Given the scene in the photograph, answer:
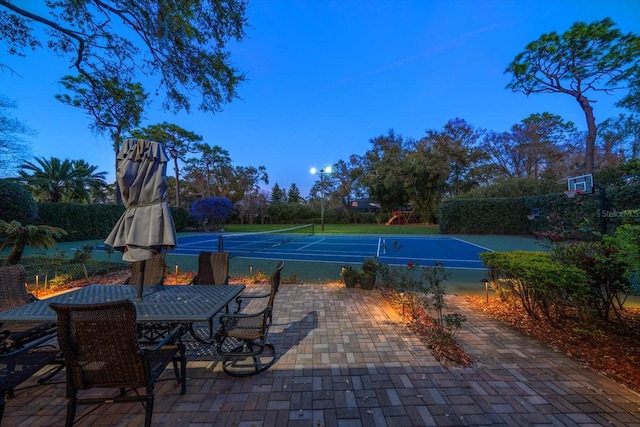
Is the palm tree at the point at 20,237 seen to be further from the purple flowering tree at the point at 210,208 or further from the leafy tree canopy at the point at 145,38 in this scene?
the purple flowering tree at the point at 210,208

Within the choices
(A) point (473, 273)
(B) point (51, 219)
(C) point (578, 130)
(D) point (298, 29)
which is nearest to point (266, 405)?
(A) point (473, 273)

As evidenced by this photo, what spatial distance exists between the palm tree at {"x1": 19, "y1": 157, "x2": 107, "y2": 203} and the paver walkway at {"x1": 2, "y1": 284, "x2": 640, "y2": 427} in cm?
2709

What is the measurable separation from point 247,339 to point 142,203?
1769mm

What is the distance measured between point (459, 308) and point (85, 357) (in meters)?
5.03

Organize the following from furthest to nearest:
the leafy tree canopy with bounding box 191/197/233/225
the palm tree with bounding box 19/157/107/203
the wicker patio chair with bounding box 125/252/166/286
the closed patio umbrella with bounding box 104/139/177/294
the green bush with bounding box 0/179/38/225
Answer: the leafy tree canopy with bounding box 191/197/233/225 → the palm tree with bounding box 19/157/107/203 → the green bush with bounding box 0/179/38/225 → the wicker patio chair with bounding box 125/252/166/286 → the closed patio umbrella with bounding box 104/139/177/294

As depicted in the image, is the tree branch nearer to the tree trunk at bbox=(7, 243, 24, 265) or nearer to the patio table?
the tree trunk at bbox=(7, 243, 24, 265)

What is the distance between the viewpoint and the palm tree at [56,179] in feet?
69.5

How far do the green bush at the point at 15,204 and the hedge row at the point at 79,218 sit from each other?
354 centimetres

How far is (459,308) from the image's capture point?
15.5ft

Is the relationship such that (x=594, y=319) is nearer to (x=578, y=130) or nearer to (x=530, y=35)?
(x=530, y=35)

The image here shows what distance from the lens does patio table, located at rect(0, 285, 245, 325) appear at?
7.41ft

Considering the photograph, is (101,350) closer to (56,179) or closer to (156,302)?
(156,302)

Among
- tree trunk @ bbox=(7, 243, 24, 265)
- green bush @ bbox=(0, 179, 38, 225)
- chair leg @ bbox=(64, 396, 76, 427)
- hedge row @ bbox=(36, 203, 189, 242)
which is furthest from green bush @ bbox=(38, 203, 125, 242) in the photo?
chair leg @ bbox=(64, 396, 76, 427)

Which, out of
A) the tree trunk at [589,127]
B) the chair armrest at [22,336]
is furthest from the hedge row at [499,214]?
the chair armrest at [22,336]
